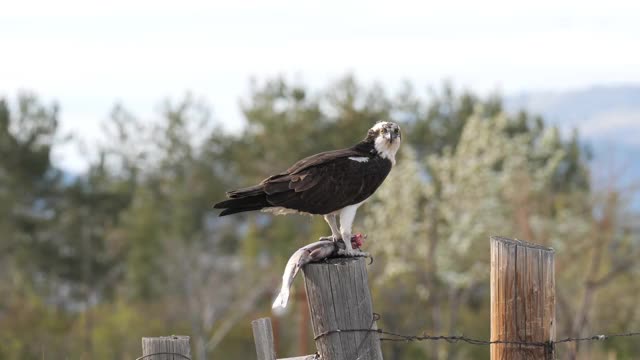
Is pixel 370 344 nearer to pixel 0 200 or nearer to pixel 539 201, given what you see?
pixel 539 201

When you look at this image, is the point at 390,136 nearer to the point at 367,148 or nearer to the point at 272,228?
the point at 367,148

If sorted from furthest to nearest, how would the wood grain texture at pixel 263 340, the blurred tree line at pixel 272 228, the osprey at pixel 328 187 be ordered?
the blurred tree line at pixel 272 228 < the osprey at pixel 328 187 < the wood grain texture at pixel 263 340

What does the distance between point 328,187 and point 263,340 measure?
52.3 inches

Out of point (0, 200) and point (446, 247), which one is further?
point (0, 200)

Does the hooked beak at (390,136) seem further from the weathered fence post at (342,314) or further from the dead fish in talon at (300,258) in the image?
the weathered fence post at (342,314)

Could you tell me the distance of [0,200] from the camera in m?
41.8

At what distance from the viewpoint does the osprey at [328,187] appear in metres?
6.98

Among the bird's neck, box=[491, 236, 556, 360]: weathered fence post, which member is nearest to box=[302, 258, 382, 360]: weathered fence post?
box=[491, 236, 556, 360]: weathered fence post

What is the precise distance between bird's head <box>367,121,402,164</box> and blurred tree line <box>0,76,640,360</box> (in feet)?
33.8

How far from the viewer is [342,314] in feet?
18.9

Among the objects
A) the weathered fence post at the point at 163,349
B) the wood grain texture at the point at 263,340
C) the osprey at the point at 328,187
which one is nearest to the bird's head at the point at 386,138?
the osprey at the point at 328,187

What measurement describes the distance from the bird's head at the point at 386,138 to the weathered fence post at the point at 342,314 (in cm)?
178

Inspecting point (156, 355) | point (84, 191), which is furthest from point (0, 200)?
point (156, 355)

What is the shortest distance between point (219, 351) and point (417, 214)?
8537 mm
